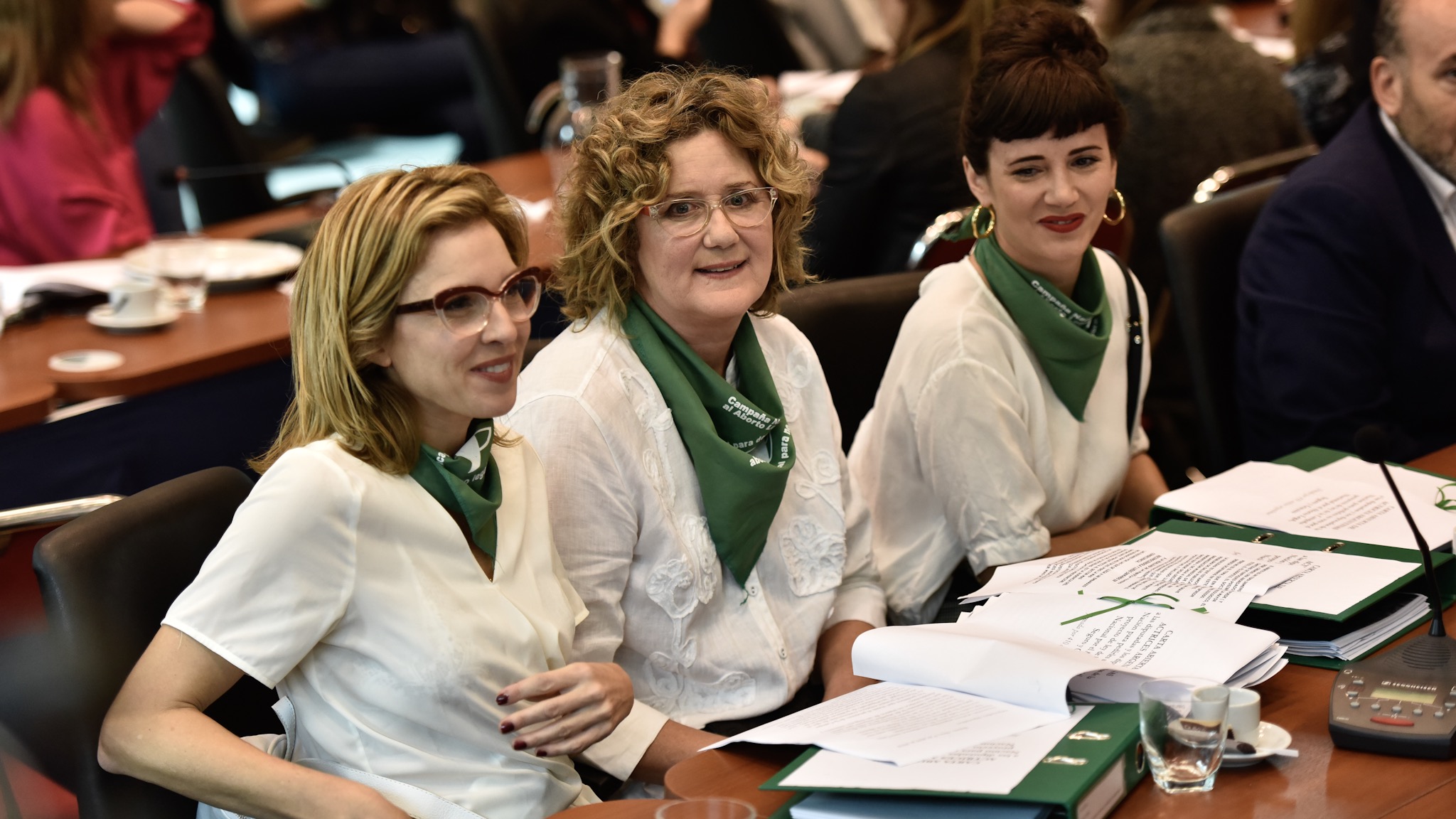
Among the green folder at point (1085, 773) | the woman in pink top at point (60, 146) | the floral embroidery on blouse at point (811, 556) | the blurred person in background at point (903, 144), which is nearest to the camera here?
the green folder at point (1085, 773)

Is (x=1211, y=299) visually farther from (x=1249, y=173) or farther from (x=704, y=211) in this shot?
(x=704, y=211)

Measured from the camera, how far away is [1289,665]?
1.58 meters

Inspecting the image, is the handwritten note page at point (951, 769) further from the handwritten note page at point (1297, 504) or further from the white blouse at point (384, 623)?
the handwritten note page at point (1297, 504)

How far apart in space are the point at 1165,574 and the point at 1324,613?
184mm

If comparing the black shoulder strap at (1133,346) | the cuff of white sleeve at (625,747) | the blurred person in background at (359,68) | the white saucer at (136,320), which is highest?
the blurred person in background at (359,68)

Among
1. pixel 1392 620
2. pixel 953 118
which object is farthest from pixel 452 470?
pixel 953 118

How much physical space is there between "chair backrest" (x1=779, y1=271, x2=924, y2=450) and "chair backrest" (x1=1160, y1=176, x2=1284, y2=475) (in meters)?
0.52

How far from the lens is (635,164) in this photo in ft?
5.86

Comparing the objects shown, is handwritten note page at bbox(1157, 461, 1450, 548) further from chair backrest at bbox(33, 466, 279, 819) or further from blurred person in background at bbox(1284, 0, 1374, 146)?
blurred person in background at bbox(1284, 0, 1374, 146)

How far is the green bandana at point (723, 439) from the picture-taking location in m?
1.80

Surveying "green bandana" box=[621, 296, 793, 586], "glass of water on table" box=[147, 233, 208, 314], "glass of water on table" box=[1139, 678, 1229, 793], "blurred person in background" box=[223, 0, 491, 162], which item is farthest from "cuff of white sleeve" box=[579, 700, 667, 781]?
"blurred person in background" box=[223, 0, 491, 162]

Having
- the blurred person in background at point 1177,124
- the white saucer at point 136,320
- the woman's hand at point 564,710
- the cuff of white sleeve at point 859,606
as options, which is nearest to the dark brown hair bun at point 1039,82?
the cuff of white sleeve at point 859,606

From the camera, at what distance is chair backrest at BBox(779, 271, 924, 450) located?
2.31 metres

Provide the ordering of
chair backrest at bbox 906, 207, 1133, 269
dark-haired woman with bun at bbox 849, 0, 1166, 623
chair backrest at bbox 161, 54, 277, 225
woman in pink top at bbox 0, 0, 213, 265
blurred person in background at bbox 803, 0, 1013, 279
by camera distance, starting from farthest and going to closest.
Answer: chair backrest at bbox 161, 54, 277, 225, woman in pink top at bbox 0, 0, 213, 265, blurred person in background at bbox 803, 0, 1013, 279, chair backrest at bbox 906, 207, 1133, 269, dark-haired woman with bun at bbox 849, 0, 1166, 623
